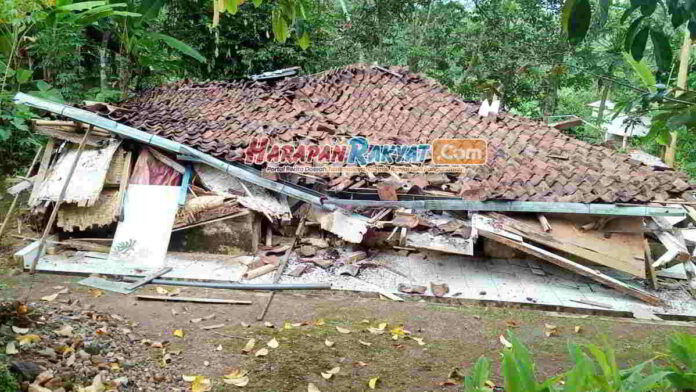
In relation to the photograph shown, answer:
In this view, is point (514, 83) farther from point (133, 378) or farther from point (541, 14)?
point (133, 378)

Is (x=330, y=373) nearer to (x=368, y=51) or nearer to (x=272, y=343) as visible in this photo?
(x=272, y=343)

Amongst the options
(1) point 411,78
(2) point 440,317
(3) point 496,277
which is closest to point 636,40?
(2) point 440,317

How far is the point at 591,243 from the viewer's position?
6.70m

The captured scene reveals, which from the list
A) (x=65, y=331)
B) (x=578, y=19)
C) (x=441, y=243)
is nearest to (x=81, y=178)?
(x=65, y=331)

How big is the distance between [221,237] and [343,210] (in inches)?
71.7

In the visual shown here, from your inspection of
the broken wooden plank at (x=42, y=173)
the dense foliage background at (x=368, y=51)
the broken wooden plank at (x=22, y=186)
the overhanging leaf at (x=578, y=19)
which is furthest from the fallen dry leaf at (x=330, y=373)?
the dense foliage background at (x=368, y=51)

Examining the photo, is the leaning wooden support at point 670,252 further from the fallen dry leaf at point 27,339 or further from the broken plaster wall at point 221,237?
the fallen dry leaf at point 27,339

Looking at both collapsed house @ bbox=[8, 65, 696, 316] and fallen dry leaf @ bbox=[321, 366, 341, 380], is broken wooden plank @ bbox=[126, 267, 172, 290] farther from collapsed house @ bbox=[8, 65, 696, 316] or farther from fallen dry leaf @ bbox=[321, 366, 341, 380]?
fallen dry leaf @ bbox=[321, 366, 341, 380]

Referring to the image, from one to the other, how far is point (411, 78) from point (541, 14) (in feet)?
18.7

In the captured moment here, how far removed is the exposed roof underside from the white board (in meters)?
0.89

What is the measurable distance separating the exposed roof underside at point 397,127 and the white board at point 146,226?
885 mm

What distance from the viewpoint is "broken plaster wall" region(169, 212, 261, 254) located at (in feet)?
23.9

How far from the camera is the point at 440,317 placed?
5.89m

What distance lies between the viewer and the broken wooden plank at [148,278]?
6.30 metres
